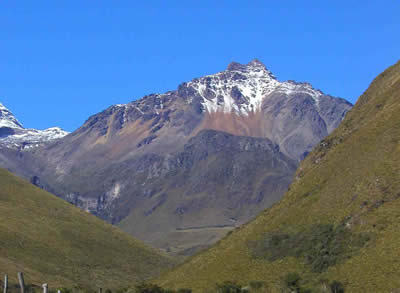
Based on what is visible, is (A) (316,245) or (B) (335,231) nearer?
(A) (316,245)

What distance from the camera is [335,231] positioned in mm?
142500

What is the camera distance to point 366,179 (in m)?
150

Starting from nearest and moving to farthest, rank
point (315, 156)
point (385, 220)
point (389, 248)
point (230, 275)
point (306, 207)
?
point (389, 248)
point (385, 220)
point (230, 275)
point (306, 207)
point (315, 156)

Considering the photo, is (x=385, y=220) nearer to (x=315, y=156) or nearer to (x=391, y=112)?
(x=391, y=112)

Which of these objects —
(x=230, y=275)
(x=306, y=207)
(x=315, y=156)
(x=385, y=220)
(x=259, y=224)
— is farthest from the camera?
(x=315, y=156)

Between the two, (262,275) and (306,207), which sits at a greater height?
(306,207)

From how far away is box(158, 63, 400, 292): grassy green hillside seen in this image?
12750cm

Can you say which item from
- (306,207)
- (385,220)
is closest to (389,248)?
(385,220)

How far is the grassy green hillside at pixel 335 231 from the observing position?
128 m

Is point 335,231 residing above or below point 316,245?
above

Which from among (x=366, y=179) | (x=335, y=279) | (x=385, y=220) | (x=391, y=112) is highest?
(x=391, y=112)

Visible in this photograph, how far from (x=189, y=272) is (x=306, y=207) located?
99.0ft

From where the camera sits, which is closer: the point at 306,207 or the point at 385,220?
the point at 385,220

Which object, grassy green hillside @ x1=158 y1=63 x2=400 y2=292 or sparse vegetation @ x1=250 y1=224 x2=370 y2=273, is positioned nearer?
grassy green hillside @ x1=158 y1=63 x2=400 y2=292
